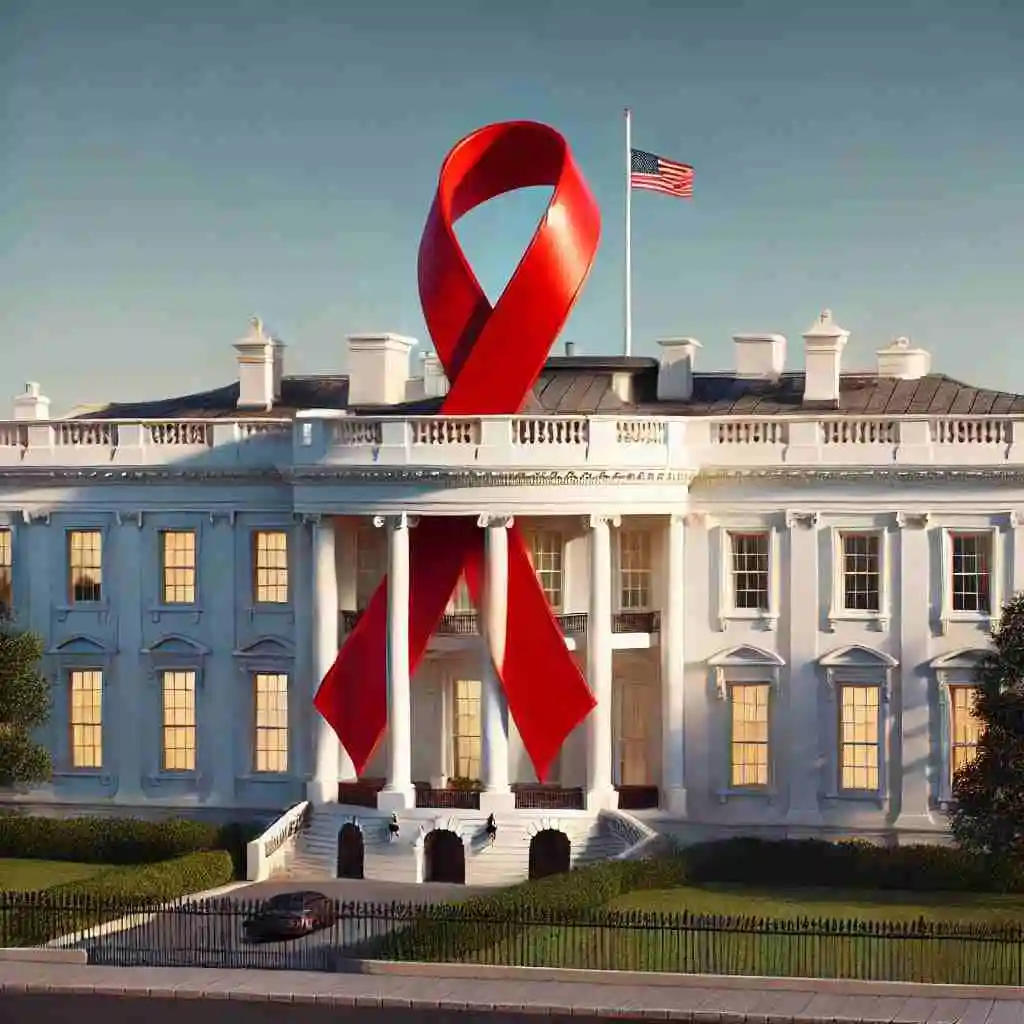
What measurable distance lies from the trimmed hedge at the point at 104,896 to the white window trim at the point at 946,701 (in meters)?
17.1

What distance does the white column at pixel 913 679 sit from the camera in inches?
2817

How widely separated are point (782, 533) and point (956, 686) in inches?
221

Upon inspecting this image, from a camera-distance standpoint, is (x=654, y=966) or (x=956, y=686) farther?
(x=956, y=686)

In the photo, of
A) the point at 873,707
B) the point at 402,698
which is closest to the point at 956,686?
the point at 873,707

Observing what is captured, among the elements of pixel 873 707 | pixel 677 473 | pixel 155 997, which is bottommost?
pixel 155 997

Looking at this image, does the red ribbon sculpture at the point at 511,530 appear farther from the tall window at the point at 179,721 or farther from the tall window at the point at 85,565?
the tall window at the point at 85,565

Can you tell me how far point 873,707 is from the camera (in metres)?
72.2

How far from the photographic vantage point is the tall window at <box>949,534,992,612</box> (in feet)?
235

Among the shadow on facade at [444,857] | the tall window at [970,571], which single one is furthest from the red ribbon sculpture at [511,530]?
the tall window at [970,571]

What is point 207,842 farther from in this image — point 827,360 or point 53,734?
point 827,360

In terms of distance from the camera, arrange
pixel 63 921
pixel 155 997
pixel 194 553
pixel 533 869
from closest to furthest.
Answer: pixel 155 997 < pixel 63 921 < pixel 533 869 < pixel 194 553

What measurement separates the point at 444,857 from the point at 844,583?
1176cm

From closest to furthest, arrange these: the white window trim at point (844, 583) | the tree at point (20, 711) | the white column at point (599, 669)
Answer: the white column at point (599, 669), the white window trim at point (844, 583), the tree at point (20, 711)

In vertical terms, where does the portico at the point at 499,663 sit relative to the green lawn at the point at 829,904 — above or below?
above
